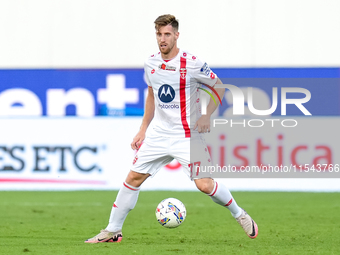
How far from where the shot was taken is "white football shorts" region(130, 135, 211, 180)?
622cm

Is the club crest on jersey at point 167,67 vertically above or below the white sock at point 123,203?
above

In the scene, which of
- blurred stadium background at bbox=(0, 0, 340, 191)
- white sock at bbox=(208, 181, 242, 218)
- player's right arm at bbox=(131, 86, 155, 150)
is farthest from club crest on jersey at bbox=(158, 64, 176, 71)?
blurred stadium background at bbox=(0, 0, 340, 191)

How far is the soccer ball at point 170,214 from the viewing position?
6.44 metres

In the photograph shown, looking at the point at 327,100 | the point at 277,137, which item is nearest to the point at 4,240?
the point at 277,137

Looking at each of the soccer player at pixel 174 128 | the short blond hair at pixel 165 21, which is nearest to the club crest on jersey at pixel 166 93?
the soccer player at pixel 174 128

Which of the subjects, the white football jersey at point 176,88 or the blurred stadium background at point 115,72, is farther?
the blurred stadium background at point 115,72

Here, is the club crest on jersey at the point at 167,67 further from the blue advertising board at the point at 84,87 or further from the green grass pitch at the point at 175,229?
the blue advertising board at the point at 84,87

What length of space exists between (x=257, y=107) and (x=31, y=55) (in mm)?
7060

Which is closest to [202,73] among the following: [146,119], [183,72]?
[183,72]

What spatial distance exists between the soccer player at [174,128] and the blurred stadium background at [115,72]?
5.65 m

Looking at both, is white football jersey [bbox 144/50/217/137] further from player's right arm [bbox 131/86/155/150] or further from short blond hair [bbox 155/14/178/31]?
short blond hair [bbox 155/14/178/31]

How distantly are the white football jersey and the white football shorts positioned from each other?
8 cm

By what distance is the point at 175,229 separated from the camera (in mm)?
7773

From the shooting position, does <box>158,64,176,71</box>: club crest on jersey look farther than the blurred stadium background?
No
